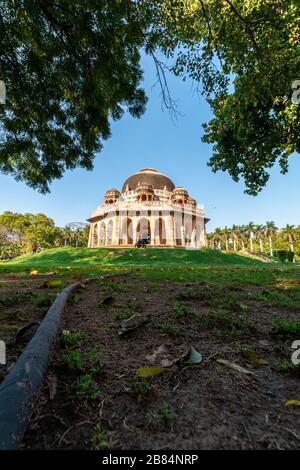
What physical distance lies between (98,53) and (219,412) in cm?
598

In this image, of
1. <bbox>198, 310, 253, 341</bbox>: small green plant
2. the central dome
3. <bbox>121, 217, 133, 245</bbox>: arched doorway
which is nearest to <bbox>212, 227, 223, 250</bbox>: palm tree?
the central dome

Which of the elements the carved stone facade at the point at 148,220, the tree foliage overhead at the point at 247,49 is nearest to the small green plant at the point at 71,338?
the tree foliage overhead at the point at 247,49

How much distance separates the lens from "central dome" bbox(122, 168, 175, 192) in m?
47.9

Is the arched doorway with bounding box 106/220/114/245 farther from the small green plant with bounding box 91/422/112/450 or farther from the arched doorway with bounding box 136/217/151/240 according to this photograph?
the small green plant with bounding box 91/422/112/450

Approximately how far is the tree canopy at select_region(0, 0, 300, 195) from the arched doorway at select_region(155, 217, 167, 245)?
30473 millimetres

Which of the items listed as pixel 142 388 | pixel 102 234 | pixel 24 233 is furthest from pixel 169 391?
pixel 24 233

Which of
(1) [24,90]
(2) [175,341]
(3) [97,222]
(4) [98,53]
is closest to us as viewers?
(2) [175,341]

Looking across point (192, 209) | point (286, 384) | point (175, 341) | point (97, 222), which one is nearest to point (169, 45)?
point (175, 341)

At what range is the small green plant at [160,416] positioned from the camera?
1.13 m

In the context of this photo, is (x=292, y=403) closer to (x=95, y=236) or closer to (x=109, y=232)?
(x=109, y=232)

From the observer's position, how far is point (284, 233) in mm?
58500

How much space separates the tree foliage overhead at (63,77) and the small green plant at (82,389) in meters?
5.13
